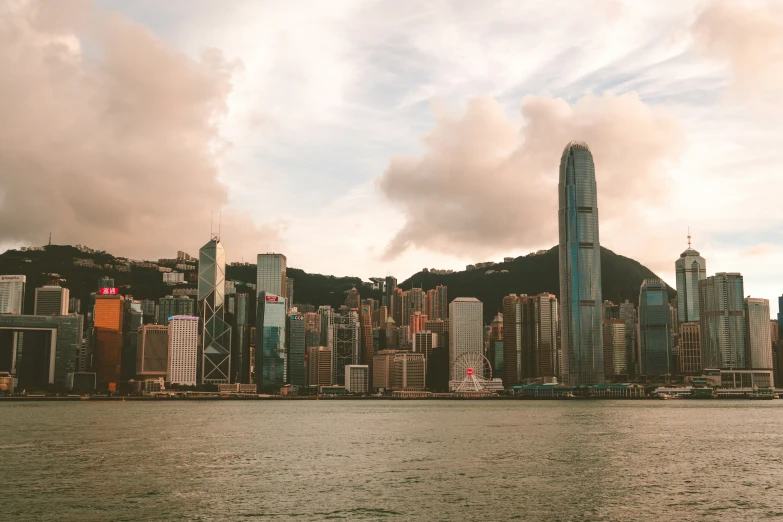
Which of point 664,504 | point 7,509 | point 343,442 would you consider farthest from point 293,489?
point 343,442

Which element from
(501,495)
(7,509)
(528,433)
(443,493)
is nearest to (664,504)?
(501,495)

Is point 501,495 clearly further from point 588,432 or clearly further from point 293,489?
point 588,432

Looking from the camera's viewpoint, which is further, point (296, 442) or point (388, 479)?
point (296, 442)

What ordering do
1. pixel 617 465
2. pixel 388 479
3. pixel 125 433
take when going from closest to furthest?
pixel 388 479
pixel 617 465
pixel 125 433

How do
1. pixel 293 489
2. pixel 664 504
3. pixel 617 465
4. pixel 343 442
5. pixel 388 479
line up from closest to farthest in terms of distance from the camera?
pixel 664 504
pixel 293 489
pixel 388 479
pixel 617 465
pixel 343 442

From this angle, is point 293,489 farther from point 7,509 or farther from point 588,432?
point 588,432

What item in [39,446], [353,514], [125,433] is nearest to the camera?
[353,514]
